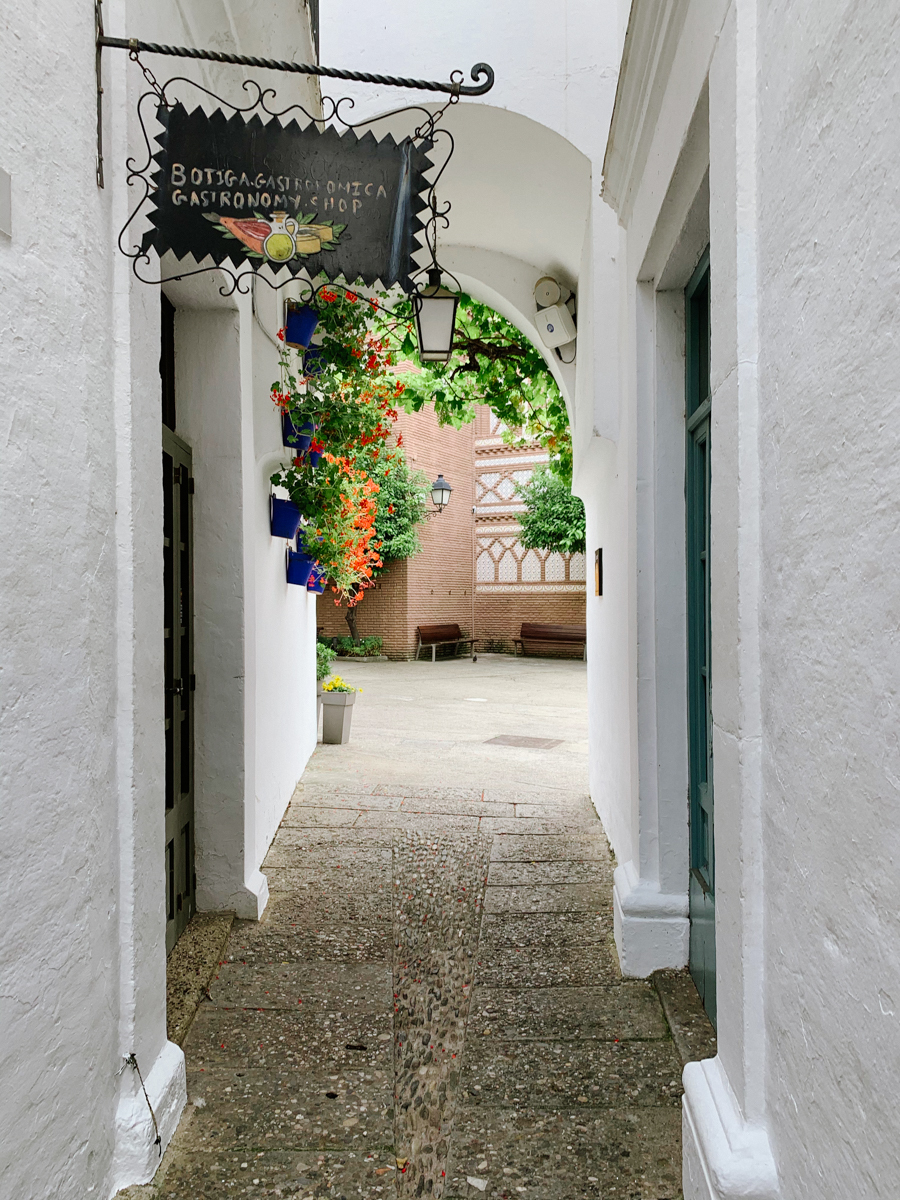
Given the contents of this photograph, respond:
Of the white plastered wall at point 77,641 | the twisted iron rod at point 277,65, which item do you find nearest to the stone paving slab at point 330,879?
the white plastered wall at point 77,641

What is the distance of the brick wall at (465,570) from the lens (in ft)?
61.0

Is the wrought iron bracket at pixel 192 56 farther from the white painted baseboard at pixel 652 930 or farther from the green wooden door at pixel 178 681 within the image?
the white painted baseboard at pixel 652 930

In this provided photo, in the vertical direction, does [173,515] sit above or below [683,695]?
above

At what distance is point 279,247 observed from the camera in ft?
6.68

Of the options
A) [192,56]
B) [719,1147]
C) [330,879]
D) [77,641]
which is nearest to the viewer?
[719,1147]

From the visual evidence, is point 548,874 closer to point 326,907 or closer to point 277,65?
point 326,907

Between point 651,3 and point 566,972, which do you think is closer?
point 651,3

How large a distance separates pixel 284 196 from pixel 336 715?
20.8 ft

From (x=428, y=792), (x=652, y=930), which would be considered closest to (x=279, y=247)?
(x=652, y=930)

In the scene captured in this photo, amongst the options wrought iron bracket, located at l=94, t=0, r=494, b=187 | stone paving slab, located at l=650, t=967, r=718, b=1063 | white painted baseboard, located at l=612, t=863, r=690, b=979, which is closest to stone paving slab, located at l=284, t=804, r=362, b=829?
white painted baseboard, located at l=612, t=863, r=690, b=979

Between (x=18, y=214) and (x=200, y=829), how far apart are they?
2.78 meters

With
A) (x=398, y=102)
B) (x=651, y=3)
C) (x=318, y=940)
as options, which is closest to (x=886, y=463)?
(x=651, y=3)

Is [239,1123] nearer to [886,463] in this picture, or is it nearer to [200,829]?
[200,829]

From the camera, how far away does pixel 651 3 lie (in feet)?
8.06
